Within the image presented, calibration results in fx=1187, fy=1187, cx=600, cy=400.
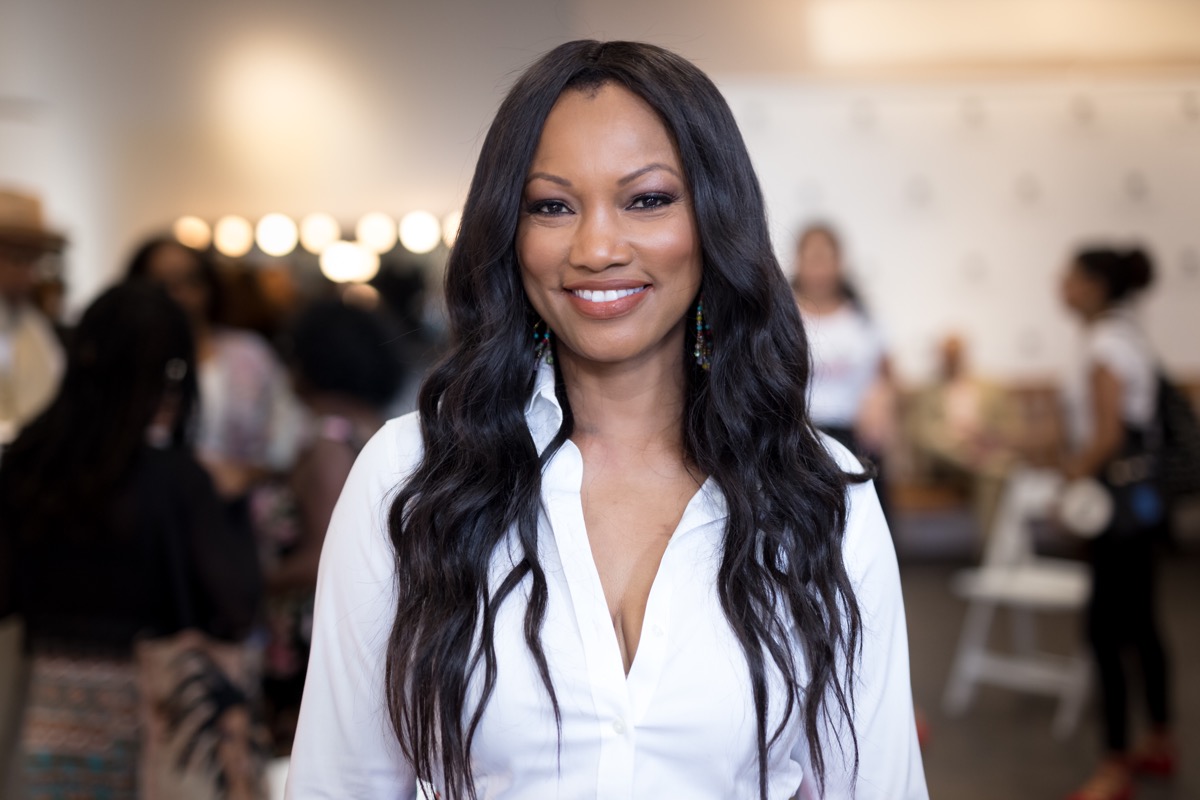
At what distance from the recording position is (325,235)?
20.9 feet

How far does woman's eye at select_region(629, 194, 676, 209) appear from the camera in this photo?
1.35 m

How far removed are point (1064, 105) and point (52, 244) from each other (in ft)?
21.4

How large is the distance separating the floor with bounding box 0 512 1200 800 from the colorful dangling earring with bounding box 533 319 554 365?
1.37m

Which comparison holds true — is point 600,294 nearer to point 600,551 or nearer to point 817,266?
point 600,551

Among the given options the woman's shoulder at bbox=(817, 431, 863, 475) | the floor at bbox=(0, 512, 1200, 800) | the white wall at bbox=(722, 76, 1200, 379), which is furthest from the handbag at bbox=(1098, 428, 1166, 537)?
the white wall at bbox=(722, 76, 1200, 379)

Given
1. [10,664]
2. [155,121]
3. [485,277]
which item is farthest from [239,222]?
[485,277]

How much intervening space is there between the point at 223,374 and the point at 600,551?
8.48 feet

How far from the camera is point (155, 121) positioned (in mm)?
6000

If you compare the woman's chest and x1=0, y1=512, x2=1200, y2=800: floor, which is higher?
the woman's chest

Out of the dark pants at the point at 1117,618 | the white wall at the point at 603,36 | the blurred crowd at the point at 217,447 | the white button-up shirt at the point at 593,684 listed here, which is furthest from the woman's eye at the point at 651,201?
the dark pants at the point at 1117,618

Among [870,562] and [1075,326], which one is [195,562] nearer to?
[870,562]

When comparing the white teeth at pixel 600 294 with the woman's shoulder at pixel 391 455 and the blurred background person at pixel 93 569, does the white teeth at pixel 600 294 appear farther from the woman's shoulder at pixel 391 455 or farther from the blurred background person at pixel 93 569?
the blurred background person at pixel 93 569

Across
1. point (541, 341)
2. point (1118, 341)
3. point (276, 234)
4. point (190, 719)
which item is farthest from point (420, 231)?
point (541, 341)

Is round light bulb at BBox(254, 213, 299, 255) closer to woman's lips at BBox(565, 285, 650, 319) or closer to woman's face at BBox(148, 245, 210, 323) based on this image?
woman's face at BBox(148, 245, 210, 323)
